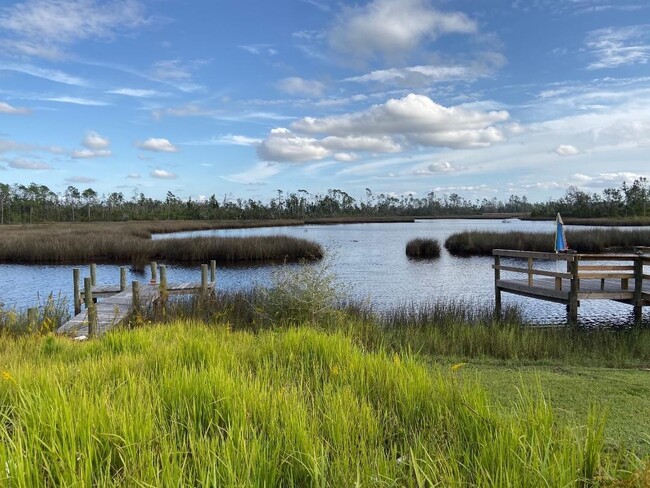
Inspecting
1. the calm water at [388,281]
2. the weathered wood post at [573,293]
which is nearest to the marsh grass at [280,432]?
the calm water at [388,281]

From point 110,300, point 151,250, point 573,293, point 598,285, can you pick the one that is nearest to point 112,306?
point 110,300

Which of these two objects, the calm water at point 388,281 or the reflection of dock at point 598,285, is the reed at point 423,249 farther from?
the reflection of dock at point 598,285

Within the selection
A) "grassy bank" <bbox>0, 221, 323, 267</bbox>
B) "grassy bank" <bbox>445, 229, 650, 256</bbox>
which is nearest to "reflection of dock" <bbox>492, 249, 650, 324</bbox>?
"grassy bank" <bbox>0, 221, 323, 267</bbox>

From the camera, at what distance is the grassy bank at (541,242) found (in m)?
32.1

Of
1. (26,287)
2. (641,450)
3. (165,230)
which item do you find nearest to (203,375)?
(641,450)

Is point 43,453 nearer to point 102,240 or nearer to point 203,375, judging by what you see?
point 203,375

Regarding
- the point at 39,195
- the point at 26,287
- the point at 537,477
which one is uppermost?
the point at 39,195

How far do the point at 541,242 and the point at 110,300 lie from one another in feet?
91.5

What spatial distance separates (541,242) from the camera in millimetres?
32188

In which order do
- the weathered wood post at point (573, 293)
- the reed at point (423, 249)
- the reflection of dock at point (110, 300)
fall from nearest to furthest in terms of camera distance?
the reflection of dock at point (110, 300), the weathered wood post at point (573, 293), the reed at point (423, 249)

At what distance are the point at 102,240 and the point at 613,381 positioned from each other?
30.8 m

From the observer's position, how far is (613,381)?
17.9 ft

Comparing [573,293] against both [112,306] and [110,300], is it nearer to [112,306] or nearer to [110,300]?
[112,306]

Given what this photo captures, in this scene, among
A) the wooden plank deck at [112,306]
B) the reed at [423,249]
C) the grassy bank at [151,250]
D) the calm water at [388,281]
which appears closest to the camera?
the wooden plank deck at [112,306]
